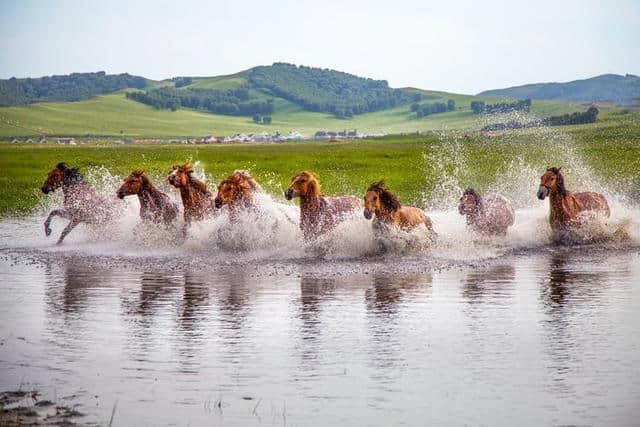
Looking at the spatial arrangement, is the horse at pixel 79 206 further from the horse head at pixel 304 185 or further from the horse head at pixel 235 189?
the horse head at pixel 304 185

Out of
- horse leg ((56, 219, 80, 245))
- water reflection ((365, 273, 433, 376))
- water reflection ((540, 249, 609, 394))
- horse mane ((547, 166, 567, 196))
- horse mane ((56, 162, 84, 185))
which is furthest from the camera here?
horse mane ((56, 162, 84, 185))

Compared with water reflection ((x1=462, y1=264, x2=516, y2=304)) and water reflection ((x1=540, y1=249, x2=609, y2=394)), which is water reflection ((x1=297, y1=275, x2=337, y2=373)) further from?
water reflection ((x1=540, y1=249, x2=609, y2=394))

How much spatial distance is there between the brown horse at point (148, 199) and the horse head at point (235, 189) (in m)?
1.52

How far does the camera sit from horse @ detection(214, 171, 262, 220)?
1956 cm

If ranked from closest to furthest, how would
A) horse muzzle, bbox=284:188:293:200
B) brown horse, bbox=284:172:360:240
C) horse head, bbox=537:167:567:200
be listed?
horse muzzle, bbox=284:188:293:200, brown horse, bbox=284:172:360:240, horse head, bbox=537:167:567:200

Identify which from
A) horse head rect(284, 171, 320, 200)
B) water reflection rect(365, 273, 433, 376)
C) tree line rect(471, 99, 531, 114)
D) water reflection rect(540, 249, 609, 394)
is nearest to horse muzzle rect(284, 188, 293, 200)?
horse head rect(284, 171, 320, 200)

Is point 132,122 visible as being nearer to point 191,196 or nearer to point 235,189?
point 191,196

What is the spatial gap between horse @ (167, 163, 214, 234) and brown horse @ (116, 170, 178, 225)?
0.44 meters

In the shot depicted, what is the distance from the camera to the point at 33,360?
10.3 meters

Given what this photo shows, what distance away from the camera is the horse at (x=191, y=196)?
2025 cm

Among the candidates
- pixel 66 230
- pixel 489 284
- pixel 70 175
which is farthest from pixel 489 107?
pixel 489 284

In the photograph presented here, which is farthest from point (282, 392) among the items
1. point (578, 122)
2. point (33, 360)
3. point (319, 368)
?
point (578, 122)

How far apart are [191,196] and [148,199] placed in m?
0.96

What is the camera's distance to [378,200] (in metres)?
18.1
